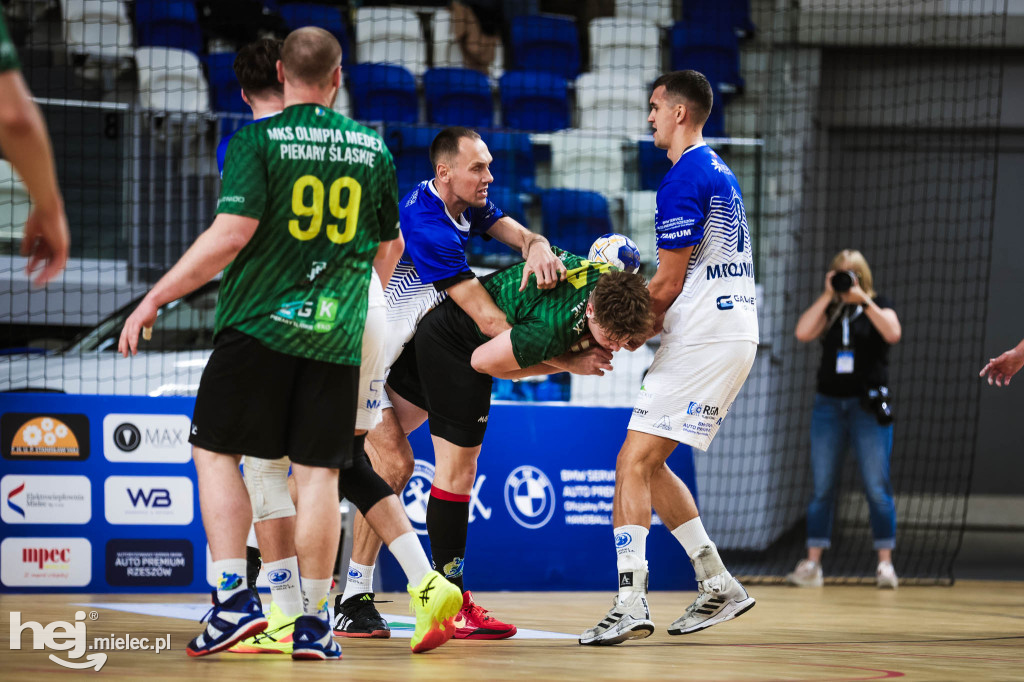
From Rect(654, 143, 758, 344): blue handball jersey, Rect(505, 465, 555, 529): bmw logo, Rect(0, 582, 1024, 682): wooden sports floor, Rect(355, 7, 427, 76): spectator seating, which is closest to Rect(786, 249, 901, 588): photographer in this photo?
Rect(0, 582, 1024, 682): wooden sports floor

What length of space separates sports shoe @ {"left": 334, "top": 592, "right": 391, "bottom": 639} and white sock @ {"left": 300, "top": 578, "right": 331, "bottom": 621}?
2.65 feet

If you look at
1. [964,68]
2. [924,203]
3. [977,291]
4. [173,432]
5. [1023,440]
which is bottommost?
[1023,440]

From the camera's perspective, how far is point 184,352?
6996 mm

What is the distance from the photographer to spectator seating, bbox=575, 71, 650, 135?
9969mm

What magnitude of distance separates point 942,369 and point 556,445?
5690mm

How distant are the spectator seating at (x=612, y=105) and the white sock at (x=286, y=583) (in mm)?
7187

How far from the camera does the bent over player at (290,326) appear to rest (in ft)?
10.0

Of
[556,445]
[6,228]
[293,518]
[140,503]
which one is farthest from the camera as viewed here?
[6,228]

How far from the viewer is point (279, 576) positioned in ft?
10.8

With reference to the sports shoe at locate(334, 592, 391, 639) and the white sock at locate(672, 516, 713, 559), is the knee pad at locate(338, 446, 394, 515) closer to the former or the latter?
the sports shoe at locate(334, 592, 391, 639)

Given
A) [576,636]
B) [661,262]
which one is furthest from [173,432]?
[661,262]

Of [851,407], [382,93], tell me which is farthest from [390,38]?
[851,407]

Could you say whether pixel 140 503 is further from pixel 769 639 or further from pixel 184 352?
pixel 769 639

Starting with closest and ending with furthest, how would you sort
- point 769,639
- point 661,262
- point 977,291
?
point 661,262, point 769,639, point 977,291
